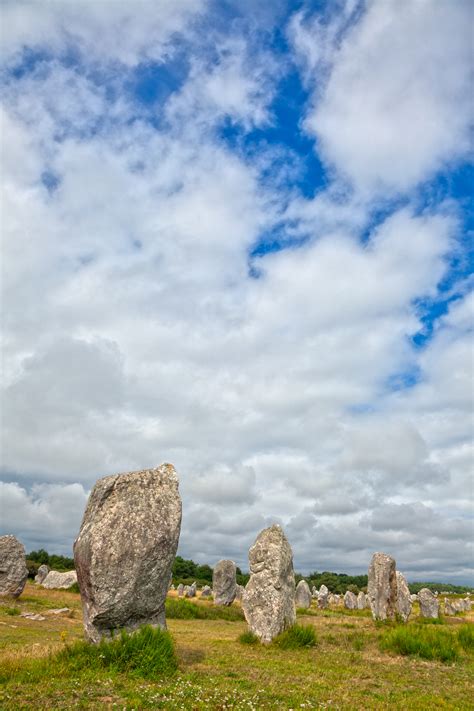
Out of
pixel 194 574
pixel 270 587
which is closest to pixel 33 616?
pixel 270 587

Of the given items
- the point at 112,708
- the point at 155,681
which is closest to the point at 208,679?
the point at 155,681

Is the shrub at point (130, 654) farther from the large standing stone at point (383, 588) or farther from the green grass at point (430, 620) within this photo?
the green grass at point (430, 620)

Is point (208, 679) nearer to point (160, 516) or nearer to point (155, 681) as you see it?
point (155, 681)

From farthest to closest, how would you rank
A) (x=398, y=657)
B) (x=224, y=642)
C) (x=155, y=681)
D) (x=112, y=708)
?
(x=224, y=642), (x=398, y=657), (x=155, y=681), (x=112, y=708)

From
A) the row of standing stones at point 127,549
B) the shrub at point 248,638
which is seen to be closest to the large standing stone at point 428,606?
the shrub at point 248,638

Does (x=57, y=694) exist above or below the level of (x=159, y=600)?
below

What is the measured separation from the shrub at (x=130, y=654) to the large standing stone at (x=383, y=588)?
837 inches

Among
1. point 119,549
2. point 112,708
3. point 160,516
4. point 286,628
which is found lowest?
point 112,708

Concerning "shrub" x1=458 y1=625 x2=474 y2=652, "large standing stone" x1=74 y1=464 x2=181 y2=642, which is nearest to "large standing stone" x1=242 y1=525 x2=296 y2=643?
"shrub" x1=458 y1=625 x2=474 y2=652

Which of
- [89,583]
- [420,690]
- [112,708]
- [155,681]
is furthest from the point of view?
[89,583]

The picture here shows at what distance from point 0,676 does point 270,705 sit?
5.17 metres

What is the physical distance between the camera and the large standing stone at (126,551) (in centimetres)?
1366

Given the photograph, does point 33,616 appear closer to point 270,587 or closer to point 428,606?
point 270,587

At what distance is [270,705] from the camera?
991 cm
